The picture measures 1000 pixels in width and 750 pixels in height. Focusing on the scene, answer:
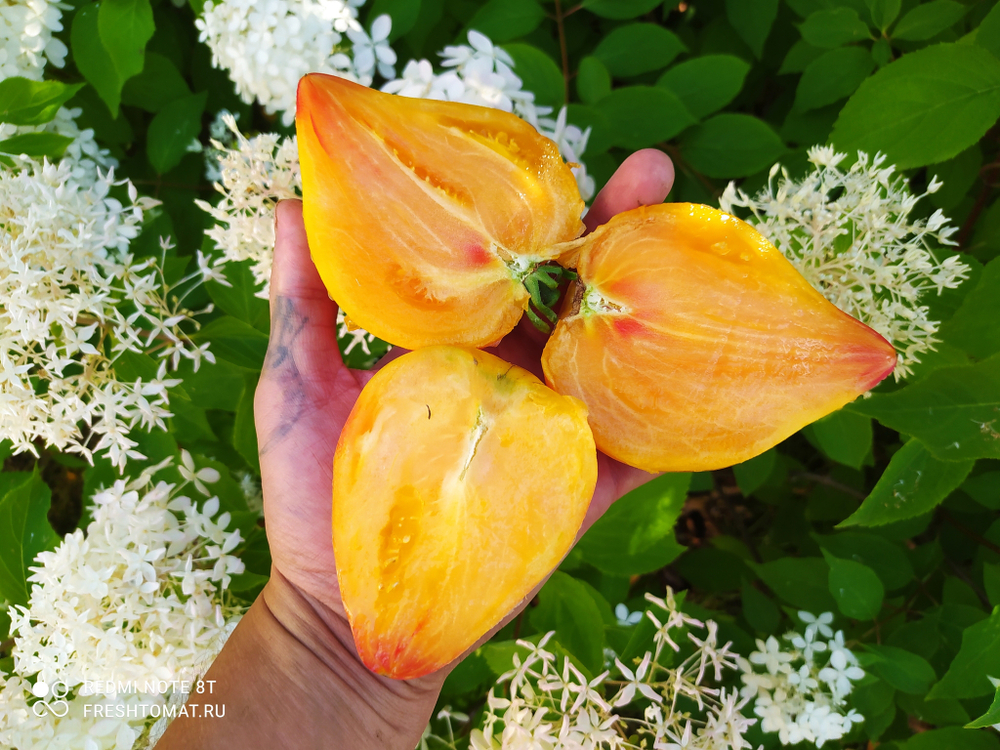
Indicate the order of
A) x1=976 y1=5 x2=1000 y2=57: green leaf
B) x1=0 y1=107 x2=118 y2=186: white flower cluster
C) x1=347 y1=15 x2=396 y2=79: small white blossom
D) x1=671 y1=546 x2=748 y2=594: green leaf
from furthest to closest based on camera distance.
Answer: x1=671 y1=546 x2=748 y2=594: green leaf < x1=0 y1=107 x2=118 y2=186: white flower cluster < x1=347 y1=15 x2=396 y2=79: small white blossom < x1=976 y1=5 x2=1000 y2=57: green leaf

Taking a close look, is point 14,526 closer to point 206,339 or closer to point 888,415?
point 206,339

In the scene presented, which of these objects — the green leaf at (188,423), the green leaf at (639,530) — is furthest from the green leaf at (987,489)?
the green leaf at (188,423)

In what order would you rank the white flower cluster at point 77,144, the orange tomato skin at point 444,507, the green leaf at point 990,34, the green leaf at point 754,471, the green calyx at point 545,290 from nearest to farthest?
the orange tomato skin at point 444,507, the green calyx at point 545,290, the green leaf at point 990,34, the white flower cluster at point 77,144, the green leaf at point 754,471

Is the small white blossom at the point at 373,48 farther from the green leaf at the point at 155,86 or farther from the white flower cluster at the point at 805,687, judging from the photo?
the white flower cluster at the point at 805,687

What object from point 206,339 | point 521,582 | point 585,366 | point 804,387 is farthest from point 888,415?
point 206,339

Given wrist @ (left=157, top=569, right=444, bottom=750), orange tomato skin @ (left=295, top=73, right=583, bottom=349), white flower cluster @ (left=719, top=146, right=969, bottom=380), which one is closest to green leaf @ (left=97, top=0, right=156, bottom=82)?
orange tomato skin @ (left=295, top=73, right=583, bottom=349)

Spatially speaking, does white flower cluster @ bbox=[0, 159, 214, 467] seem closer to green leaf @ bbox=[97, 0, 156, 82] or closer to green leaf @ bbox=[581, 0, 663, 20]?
green leaf @ bbox=[97, 0, 156, 82]
